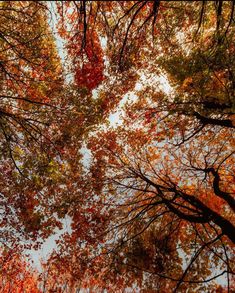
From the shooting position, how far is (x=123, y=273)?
351 inches

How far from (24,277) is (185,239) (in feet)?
24.3

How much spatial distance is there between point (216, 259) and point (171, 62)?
875 cm

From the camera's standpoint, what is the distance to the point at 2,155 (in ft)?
30.7

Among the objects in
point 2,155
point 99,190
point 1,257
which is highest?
point 2,155

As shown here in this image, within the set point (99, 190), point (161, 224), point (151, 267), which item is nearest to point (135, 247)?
point (151, 267)

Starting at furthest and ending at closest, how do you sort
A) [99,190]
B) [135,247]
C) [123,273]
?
[99,190]
[135,247]
[123,273]

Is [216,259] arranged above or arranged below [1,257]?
below

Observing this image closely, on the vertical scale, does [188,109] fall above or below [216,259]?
above

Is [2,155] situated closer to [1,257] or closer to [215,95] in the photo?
[1,257]

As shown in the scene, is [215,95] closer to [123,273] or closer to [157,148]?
[157,148]

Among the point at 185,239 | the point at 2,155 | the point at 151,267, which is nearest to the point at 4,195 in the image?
the point at 2,155

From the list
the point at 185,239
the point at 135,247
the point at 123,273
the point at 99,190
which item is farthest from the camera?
the point at 185,239

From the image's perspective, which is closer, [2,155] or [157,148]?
[2,155]

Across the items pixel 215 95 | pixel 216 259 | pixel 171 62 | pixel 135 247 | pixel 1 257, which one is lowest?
pixel 216 259
